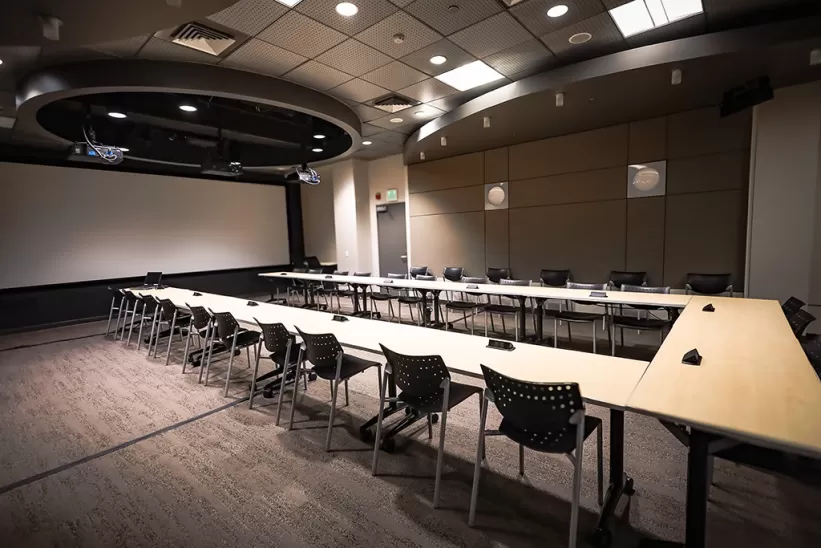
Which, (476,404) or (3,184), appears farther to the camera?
(3,184)

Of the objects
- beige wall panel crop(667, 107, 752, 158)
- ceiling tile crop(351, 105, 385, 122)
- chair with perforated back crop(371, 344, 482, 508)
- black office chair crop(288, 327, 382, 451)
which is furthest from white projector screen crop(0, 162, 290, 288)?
beige wall panel crop(667, 107, 752, 158)

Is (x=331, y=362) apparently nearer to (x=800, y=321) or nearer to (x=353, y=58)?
(x=353, y=58)

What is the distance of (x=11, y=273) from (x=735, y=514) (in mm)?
9668

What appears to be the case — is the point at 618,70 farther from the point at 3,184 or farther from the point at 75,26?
the point at 3,184

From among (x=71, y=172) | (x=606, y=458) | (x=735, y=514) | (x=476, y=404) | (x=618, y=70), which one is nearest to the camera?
(x=735, y=514)

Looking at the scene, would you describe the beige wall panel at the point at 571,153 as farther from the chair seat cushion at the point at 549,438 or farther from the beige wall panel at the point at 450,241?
the chair seat cushion at the point at 549,438

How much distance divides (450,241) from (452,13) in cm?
486

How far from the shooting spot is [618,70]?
12.2 feet

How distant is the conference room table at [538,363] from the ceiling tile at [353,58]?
8.97 feet

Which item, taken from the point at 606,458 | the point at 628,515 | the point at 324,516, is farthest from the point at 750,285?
the point at 324,516

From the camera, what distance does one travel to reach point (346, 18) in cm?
323

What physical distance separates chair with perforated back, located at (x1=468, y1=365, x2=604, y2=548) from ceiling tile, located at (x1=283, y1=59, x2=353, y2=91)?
3913 millimetres

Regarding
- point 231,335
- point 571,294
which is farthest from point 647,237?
point 231,335

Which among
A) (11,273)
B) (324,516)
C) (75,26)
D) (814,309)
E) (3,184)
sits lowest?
(324,516)
